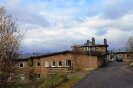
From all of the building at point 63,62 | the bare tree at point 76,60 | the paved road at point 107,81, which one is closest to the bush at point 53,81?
the paved road at point 107,81

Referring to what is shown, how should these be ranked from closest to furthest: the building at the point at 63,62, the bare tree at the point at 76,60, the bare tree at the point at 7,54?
the bare tree at the point at 7,54, the bare tree at the point at 76,60, the building at the point at 63,62

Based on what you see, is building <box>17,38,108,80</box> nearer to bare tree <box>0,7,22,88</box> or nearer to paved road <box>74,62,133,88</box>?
paved road <box>74,62,133,88</box>

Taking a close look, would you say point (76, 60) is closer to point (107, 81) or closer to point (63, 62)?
point (63, 62)

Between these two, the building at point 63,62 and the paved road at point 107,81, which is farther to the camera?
the building at point 63,62

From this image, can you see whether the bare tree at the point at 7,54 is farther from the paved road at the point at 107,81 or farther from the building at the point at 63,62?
the building at the point at 63,62

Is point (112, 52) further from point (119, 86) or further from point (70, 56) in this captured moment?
point (119, 86)

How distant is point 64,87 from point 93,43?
74.3 meters

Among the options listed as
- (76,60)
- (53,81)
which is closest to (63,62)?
(76,60)

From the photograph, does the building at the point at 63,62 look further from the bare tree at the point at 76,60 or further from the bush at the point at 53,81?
the bush at the point at 53,81

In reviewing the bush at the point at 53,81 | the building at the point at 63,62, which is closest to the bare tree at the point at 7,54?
the bush at the point at 53,81

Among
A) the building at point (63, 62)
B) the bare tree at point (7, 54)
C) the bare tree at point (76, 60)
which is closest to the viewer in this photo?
the bare tree at point (7, 54)

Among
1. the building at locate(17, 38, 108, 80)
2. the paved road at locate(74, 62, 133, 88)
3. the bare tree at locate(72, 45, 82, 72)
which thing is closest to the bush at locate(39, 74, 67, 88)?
the paved road at locate(74, 62, 133, 88)

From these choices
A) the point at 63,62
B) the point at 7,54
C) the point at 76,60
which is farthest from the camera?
the point at 63,62

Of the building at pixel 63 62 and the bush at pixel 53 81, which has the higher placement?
the building at pixel 63 62
